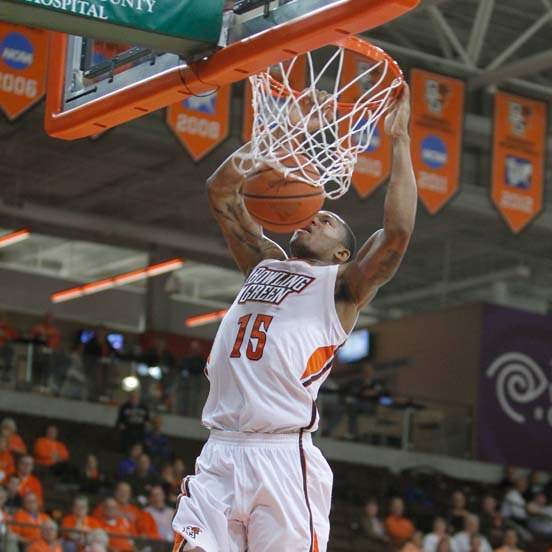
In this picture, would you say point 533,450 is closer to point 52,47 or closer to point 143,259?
point 143,259

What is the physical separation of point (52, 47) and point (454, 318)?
1737 cm

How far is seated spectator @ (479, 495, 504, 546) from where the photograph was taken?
18.2 m

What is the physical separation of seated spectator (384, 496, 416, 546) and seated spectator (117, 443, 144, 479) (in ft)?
11.0

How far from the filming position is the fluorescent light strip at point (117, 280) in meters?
25.7

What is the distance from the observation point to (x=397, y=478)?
21.1 meters

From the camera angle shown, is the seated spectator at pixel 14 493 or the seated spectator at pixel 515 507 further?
the seated spectator at pixel 515 507

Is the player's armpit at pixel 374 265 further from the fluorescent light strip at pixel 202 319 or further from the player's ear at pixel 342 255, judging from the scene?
the fluorescent light strip at pixel 202 319

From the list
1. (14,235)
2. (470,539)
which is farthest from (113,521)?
(14,235)

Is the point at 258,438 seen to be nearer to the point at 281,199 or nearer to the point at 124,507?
the point at 281,199

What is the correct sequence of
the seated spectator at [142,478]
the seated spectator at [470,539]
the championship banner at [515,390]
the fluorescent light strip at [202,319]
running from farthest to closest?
the fluorescent light strip at [202,319], the championship banner at [515,390], the seated spectator at [470,539], the seated spectator at [142,478]

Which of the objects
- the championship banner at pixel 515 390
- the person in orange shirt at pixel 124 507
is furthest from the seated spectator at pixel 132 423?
the championship banner at pixel 515 390

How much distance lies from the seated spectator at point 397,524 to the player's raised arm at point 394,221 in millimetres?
12710

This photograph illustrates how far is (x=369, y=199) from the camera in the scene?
15297 millimetres

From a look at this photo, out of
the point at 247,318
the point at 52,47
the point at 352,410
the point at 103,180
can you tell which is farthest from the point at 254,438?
the point at 103,180
